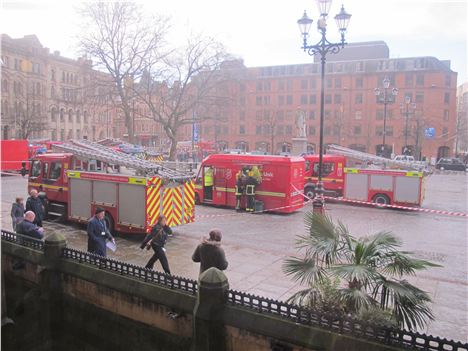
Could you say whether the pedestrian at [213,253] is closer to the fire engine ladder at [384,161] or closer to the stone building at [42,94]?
the fire engine ladder at [384,161]

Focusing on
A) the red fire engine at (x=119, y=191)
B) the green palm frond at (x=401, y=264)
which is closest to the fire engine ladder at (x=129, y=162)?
the red fire engine at (x=119, y=191)

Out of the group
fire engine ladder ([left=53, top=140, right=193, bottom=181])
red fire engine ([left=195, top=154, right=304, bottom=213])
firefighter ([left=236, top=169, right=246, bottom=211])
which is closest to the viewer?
fire engine ladder ([left=53, top=140, right=193, bottom=181])

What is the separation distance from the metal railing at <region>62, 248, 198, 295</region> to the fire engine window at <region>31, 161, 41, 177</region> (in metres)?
7.13

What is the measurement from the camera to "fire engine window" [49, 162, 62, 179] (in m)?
15.1

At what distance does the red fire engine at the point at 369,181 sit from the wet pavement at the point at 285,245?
84cm

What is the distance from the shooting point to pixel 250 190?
61.0 ft

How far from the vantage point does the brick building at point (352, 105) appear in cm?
7000

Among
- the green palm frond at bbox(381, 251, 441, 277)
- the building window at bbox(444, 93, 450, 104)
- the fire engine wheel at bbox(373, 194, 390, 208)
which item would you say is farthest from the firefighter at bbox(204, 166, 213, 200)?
the building window at bbox(444, 93, 450, 104)

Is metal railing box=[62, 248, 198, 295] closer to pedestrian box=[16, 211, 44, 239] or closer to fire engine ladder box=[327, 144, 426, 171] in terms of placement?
pedestrian box=[16, 211, 44, 239]

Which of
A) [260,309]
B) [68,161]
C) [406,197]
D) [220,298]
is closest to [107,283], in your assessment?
[220,298]

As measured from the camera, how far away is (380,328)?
5.34 metres

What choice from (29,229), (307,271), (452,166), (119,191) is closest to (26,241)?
(29,229)

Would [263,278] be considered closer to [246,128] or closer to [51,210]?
[51,210]

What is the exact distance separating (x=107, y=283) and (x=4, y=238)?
14.1 ft
